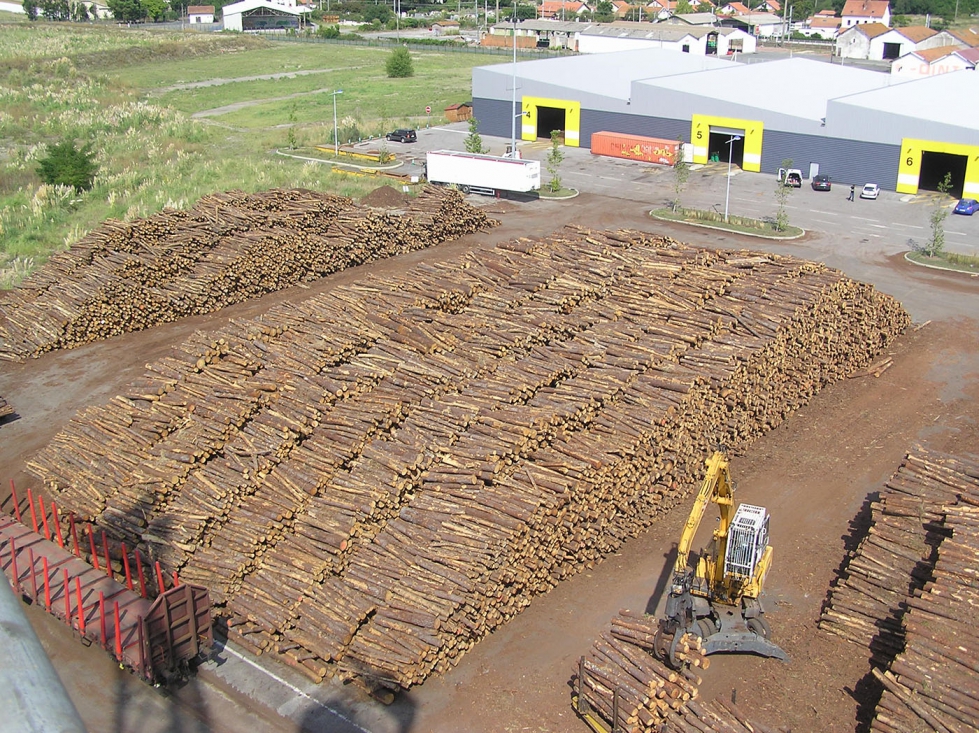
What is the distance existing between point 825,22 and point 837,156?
102885 mm

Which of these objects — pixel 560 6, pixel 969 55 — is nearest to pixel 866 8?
pixel 969 55

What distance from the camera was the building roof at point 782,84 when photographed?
5888 cm

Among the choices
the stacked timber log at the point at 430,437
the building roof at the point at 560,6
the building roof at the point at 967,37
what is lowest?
the stacked timber log at the point at 430,437

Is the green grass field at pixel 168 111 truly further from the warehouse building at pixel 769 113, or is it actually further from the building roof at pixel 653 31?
the building roof at pixel 653 31

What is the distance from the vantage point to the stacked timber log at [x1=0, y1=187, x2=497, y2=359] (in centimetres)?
3225

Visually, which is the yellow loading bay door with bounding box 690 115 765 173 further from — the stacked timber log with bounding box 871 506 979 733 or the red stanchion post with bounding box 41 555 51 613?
the red stanchion post with bounding box 41 555 51 613

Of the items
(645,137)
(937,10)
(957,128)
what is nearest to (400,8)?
(937,10)

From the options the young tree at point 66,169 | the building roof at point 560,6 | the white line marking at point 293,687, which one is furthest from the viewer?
the building roof at point 560,6

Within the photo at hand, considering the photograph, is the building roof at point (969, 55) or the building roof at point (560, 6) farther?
the building roof at point (560, 6)

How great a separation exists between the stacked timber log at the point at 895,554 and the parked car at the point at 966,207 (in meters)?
33.3

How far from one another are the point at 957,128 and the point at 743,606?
43.2m

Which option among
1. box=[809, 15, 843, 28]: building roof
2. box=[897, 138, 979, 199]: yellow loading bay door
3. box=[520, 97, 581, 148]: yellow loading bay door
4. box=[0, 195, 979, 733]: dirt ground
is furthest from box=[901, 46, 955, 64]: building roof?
box=[0, 195, 979, 733]: dirt ground

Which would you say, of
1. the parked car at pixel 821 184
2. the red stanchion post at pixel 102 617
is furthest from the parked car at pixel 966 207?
the red stanchion post at pixel 102 617

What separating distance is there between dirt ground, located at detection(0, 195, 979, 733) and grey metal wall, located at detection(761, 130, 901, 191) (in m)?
19.1
